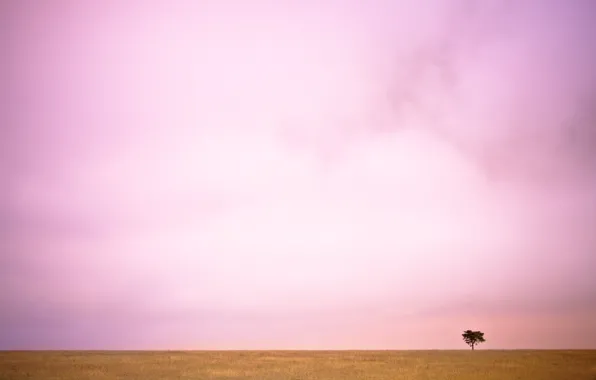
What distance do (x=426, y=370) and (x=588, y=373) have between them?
13.5 meters

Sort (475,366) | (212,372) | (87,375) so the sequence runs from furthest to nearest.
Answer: (475,366) < (212,372) < (87,375)

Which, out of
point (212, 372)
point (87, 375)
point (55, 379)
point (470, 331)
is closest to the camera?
point (55, 379)

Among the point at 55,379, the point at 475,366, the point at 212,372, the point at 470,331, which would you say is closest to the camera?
the point at 55,379

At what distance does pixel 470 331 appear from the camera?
360 feet

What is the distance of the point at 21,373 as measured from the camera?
144 ft

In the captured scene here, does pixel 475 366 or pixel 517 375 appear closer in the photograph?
pixel 517 375

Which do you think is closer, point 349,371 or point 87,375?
point 87,375

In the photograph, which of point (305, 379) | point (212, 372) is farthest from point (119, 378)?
point (305, 379)

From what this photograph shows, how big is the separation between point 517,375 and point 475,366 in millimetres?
9331

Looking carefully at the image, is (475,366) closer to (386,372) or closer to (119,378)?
(386,372)

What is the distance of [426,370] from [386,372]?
4918 mm

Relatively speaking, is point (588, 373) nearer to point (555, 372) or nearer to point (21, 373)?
point (555, 372)

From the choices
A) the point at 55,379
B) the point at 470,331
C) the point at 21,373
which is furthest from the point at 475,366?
the point at 470,331

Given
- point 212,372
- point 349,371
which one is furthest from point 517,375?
point 212,372
